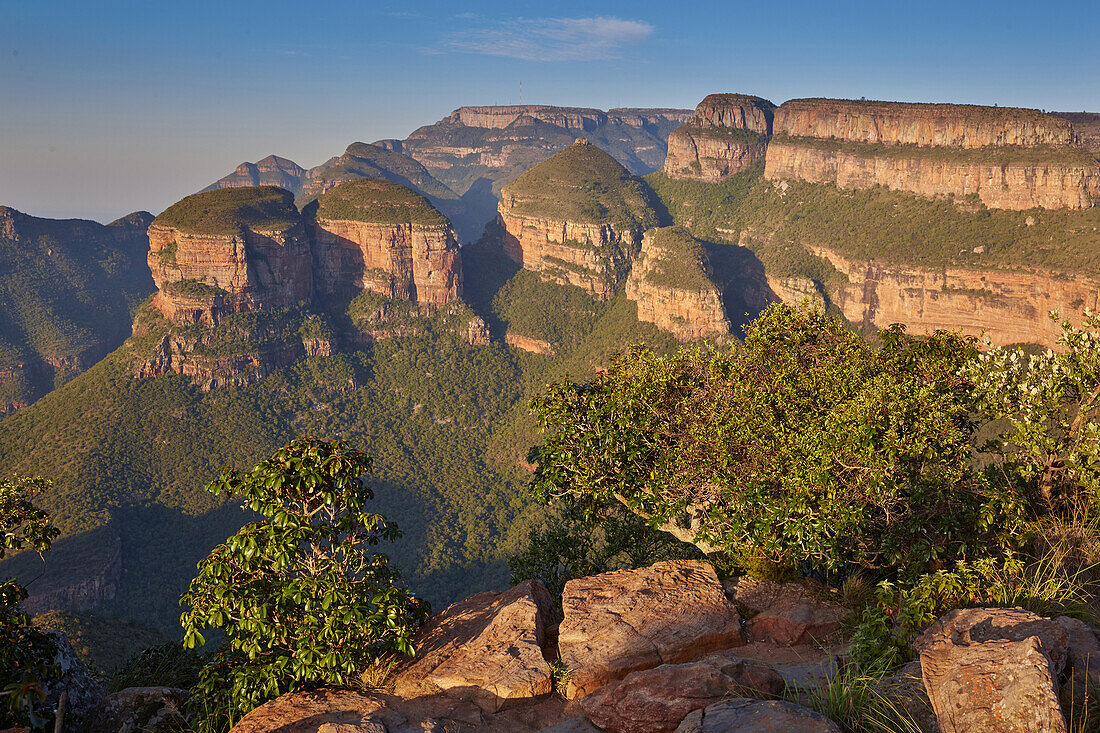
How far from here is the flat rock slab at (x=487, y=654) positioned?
1134 cm

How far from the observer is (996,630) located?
862 cm

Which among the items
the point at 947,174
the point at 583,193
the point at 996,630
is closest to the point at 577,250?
the point at 583,193

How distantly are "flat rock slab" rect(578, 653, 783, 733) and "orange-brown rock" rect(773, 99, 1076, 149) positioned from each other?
11814 centimetres

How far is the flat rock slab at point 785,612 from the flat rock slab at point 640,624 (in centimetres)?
51

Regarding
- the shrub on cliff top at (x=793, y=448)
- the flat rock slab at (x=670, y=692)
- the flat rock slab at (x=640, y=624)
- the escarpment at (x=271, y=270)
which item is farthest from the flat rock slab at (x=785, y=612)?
the escarpment at (x=271, y=270)

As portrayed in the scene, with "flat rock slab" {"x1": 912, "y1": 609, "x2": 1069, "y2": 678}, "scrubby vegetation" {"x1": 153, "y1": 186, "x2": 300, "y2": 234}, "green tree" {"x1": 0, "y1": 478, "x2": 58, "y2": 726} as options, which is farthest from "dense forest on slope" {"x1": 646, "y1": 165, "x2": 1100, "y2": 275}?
"green tree" {"x1": 0, "y1": 478, "x2": 58, "y2": 726}

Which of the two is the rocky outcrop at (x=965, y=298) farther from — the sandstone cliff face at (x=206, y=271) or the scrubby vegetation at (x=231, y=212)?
the sandstone cliff face at (x=206, y=271)

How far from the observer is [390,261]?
372 ft

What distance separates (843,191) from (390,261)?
89123mm

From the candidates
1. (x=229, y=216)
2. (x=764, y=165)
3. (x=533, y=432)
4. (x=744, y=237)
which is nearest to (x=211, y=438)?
(x=229, y=216)

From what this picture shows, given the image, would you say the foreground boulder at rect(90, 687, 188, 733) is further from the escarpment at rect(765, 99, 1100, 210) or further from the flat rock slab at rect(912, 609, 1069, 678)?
the escarpment at rect(765, 99, 1100, 210)

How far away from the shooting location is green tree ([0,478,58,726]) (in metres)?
10.8

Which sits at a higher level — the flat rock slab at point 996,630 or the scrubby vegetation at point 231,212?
the scrubby vegetation at point 231,212

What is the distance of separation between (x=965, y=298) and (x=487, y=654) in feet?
328
